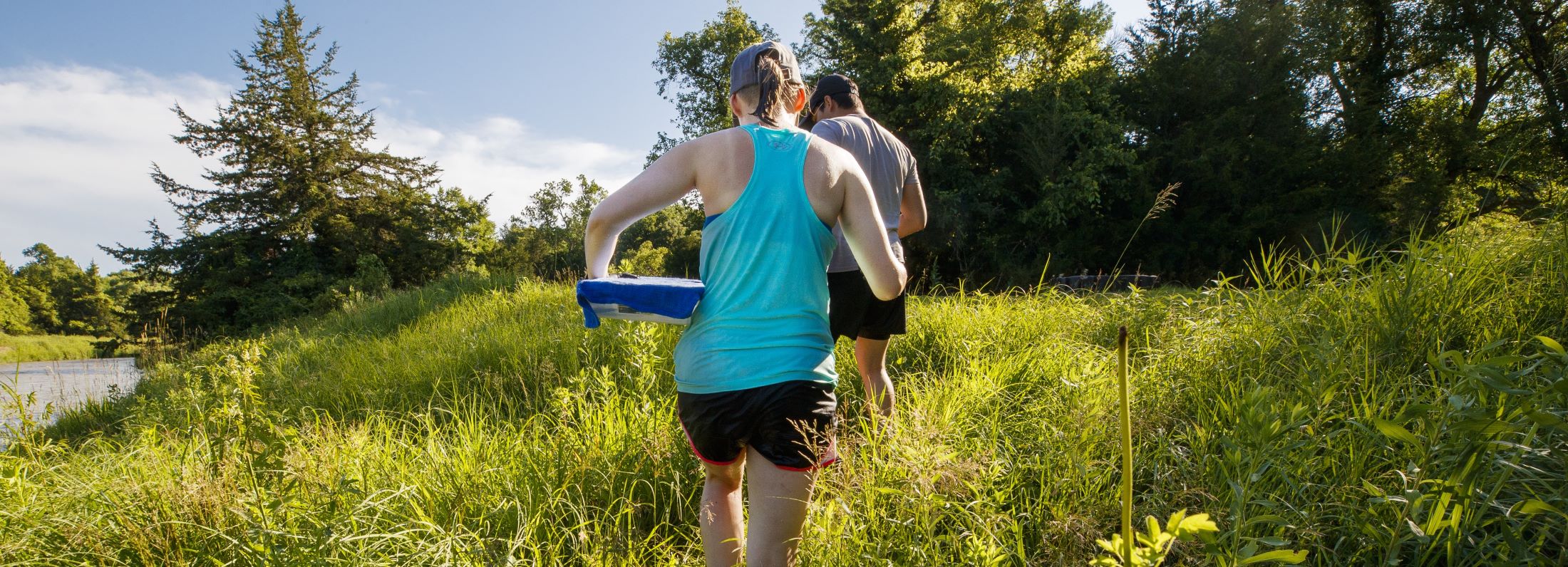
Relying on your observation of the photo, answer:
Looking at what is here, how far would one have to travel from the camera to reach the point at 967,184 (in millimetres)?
18000

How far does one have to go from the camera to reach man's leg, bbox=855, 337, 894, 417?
125 inches

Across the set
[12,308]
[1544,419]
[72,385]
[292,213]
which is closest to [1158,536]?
[1544,419]

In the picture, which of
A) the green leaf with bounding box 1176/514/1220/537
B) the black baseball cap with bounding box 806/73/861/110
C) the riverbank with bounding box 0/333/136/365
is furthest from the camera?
the riverbank with bounding box 0/333/136/365

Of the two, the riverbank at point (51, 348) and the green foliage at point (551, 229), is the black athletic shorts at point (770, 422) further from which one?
the riverbank at point (51, 348)

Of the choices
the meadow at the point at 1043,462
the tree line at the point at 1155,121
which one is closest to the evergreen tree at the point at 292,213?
the tree line at the point at 1155,121

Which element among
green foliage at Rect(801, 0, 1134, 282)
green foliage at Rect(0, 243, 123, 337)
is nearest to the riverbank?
green foliage at Rect(0, 243, 123, 337)

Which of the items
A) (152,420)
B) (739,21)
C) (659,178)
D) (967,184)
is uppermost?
(739,21)

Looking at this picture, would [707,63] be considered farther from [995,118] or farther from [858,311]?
[858,311]

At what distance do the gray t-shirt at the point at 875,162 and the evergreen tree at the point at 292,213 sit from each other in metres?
25.5

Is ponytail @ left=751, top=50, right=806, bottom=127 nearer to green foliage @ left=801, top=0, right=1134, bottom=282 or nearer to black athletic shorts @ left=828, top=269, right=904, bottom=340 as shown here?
black athletic shorts @ left=828, top=269, right=904, bottom=340

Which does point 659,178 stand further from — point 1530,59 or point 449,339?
point 1530,59

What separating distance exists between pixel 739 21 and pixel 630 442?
23.2 meters

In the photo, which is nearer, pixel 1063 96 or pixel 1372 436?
pixel 1372 436

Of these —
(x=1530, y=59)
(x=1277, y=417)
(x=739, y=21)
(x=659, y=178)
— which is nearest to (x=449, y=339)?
(x=659, y=178)
